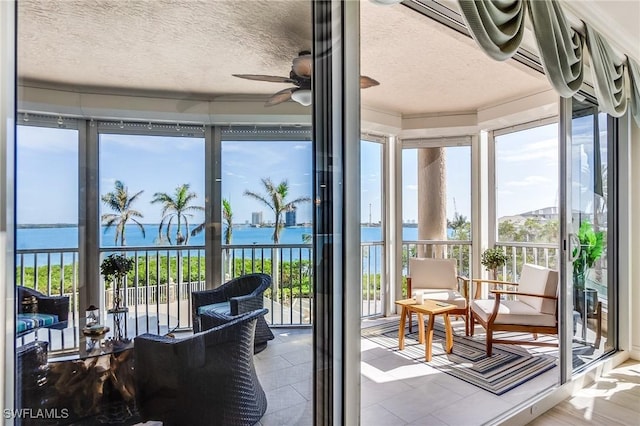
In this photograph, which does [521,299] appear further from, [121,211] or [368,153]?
[121,211]

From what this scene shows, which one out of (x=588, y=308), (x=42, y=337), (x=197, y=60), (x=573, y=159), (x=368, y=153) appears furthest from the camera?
(x=368, y=153)

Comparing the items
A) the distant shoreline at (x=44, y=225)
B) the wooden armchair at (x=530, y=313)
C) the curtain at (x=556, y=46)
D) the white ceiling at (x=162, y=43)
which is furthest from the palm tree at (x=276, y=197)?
the wooden armchair at (x=530, y=313)

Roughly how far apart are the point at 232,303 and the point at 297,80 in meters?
0.96

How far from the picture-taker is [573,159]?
2406mm

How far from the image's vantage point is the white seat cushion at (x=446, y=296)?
332cm

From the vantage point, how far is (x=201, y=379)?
4.10ft

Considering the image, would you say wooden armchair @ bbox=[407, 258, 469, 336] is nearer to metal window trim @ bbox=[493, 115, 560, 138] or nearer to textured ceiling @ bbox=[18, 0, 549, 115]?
metal window trim @ bbox=[493, 115, 560, 138]

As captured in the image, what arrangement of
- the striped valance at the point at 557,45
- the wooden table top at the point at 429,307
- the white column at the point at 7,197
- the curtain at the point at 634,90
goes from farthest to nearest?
the wooden table top at the point at 429,307, the curtain at the point at 634,90, the striped valance at the point at 557,45, the white column at the point at 7,197

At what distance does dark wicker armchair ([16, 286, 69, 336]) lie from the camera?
2.94 feet

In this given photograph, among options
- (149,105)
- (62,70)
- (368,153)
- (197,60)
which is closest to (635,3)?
(368,153)

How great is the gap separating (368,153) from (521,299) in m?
2.36

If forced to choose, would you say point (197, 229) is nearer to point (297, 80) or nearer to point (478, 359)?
point (297, 80)

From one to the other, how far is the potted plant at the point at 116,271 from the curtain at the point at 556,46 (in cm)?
226

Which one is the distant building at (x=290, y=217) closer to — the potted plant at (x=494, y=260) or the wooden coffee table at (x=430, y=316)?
the wooden coffee table at (x=430, y=316)
